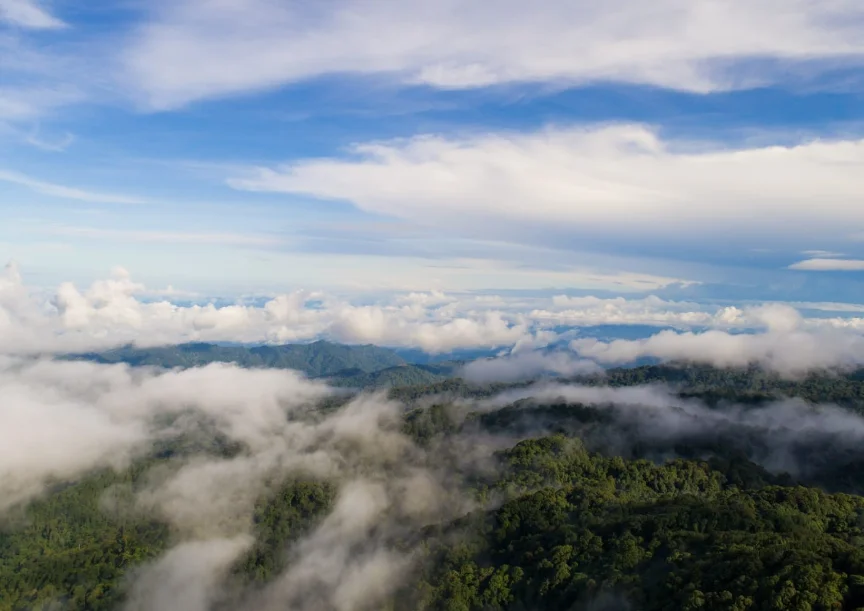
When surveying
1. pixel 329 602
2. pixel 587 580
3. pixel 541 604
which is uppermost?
pixel 587 580

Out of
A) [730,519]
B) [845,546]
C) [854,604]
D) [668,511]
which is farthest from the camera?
[668,511]

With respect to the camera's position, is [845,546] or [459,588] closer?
[845,546]

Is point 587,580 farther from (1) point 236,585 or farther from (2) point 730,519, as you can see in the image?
(1) point 236,585

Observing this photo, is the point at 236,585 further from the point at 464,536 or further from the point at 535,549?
the point at 535,549

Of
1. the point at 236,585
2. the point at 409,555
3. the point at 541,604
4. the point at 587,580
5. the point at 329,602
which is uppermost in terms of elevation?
the point at 587,580

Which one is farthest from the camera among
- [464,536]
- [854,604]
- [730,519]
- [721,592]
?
[464,536]

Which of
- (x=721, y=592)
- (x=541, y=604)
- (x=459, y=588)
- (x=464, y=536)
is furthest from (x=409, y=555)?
(x=721, y=592)

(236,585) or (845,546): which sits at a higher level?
(845,546)

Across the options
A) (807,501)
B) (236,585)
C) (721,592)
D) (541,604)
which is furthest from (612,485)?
(236,585)

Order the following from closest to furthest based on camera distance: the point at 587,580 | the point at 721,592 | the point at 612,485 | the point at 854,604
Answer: the point at 854,604 → the point at 721,592 → the point at 587,580 → the point at 612,485
